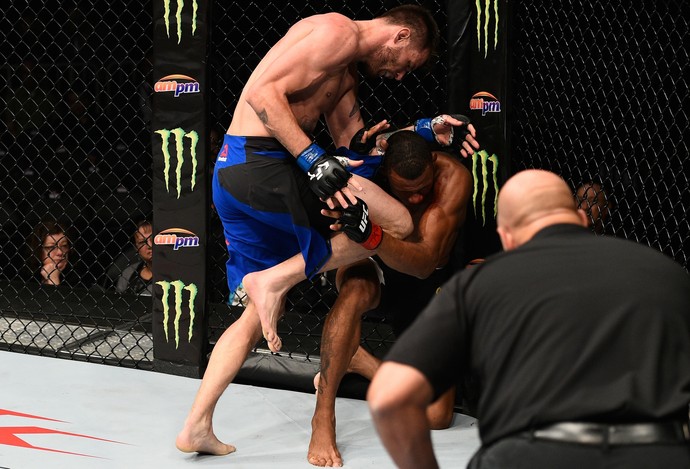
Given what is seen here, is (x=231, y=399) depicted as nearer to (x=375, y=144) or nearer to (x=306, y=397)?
(x=306, y=397)

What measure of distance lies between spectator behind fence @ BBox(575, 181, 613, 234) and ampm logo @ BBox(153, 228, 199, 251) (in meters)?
1.31

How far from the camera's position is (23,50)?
4340mm

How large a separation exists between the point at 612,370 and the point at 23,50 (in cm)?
391

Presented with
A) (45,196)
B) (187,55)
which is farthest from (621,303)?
(45,196)

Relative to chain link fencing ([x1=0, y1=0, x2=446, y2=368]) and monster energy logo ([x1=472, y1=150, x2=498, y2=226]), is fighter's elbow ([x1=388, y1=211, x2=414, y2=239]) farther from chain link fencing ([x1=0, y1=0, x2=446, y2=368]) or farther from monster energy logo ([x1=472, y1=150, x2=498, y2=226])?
chain link fencing ([x1=0, y1=0, x2=446, y2=368])

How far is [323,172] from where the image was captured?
7.02 feet

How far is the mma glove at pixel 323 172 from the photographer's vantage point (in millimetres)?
2131

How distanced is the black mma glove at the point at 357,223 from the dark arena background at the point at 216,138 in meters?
0.58

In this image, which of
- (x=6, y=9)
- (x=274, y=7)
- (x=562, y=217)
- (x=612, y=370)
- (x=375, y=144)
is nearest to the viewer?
(x=612, y=370)

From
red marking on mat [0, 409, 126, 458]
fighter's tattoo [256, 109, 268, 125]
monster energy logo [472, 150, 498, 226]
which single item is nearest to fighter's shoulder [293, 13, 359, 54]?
fighter's tattoo [256, 109, 268, 125]

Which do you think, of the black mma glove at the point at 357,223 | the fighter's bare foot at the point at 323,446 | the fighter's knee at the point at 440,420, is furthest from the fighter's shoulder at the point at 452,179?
the fighter's bare foot at the point at 323,446

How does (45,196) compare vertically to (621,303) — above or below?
below

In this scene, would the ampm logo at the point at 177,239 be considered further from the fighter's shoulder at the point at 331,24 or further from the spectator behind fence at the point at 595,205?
the spectator behind fence at the point at 595,205

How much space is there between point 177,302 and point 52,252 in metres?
1.25
